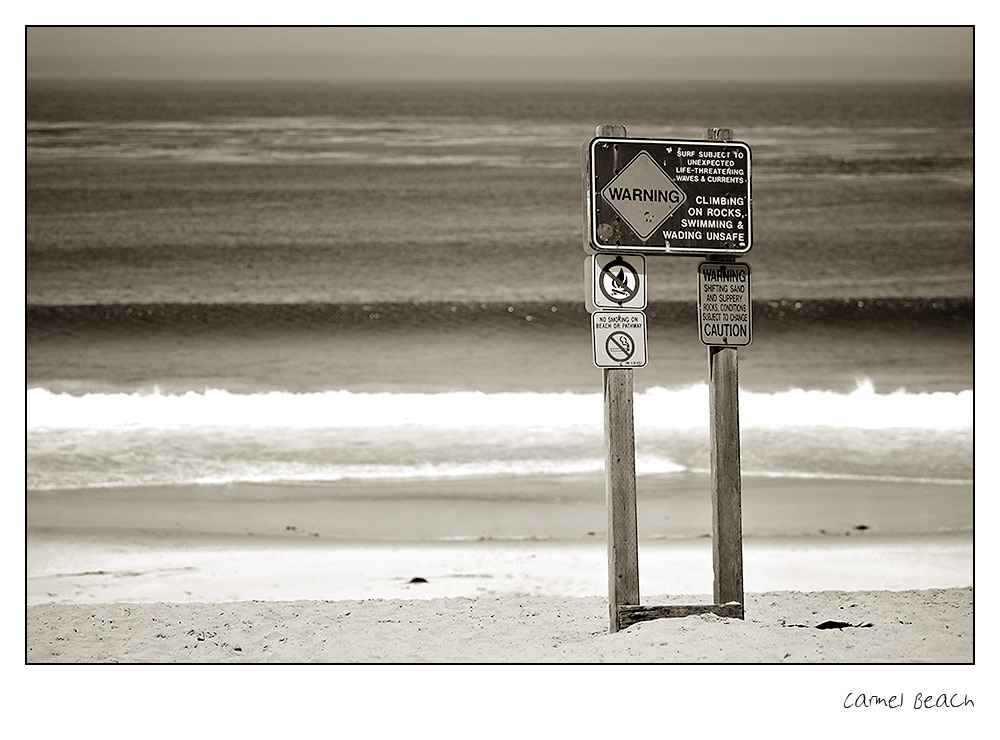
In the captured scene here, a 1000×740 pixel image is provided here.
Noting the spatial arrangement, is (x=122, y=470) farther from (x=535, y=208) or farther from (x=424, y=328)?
(x=535, y=208)

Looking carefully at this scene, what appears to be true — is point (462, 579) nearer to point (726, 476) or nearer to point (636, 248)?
point (726, 476)

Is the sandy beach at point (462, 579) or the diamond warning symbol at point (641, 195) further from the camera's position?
the sandy beach at point (462, 579)

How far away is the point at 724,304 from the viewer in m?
3.83

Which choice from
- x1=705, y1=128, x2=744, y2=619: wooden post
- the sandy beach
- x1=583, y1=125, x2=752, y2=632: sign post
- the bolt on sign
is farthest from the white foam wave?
the bolt on sign

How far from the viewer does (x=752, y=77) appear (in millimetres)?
5484

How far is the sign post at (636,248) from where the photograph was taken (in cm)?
366

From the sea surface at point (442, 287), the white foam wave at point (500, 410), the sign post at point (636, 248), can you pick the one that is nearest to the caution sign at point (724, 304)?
the sign post at point (636, 248)

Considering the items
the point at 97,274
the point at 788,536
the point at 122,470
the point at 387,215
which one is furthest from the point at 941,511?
the point at 97,274

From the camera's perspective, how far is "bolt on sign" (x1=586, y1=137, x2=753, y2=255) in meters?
3.66

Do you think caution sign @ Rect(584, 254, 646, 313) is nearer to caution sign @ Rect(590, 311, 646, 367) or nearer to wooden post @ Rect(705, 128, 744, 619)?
caution sign @ Rect(590, 311, 646, 367)

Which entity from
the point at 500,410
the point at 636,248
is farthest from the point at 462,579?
the point at 636,248

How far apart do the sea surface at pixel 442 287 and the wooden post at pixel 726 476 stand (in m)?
1.84

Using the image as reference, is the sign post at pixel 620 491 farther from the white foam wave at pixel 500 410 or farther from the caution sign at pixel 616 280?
the white foam wave at pixel 500 410

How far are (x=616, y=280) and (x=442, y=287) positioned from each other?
2.53m
